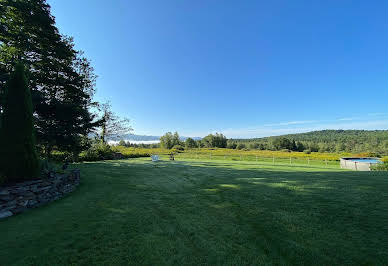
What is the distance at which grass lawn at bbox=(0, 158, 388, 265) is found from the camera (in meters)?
2.11

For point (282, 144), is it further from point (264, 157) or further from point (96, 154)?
point (96, 154)

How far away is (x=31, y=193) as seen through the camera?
396cm

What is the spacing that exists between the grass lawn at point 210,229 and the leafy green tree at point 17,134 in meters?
1.26

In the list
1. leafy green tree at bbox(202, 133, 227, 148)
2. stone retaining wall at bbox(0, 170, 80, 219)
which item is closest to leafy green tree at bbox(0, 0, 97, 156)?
stone retaining wall at bbox(0, 170, 80, 219)

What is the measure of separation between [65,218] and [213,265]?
318cm

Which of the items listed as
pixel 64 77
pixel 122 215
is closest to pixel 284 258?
pixel 122 215

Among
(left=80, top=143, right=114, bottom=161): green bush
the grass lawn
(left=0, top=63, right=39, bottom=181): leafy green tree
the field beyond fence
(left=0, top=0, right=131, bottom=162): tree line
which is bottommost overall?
the field beyond fence

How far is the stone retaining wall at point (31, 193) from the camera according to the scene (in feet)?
11.4

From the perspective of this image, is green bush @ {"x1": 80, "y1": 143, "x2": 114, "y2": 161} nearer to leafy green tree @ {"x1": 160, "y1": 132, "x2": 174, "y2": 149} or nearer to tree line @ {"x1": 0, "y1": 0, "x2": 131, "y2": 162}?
tree line @ {"x1": 0, "y1": 0, "x2": 131, "y2": 162}

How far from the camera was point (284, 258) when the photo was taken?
205cm

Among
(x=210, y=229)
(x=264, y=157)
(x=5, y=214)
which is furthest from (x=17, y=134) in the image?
(x=264, y=157)

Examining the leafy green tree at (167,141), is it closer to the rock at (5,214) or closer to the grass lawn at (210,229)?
the grass lawn at (210,229)

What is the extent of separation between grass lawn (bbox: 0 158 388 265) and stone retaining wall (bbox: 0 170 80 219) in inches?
12.1

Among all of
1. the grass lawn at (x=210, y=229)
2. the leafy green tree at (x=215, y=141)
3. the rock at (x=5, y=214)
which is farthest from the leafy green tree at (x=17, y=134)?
the leafy green tree at (x=215, y=141)
